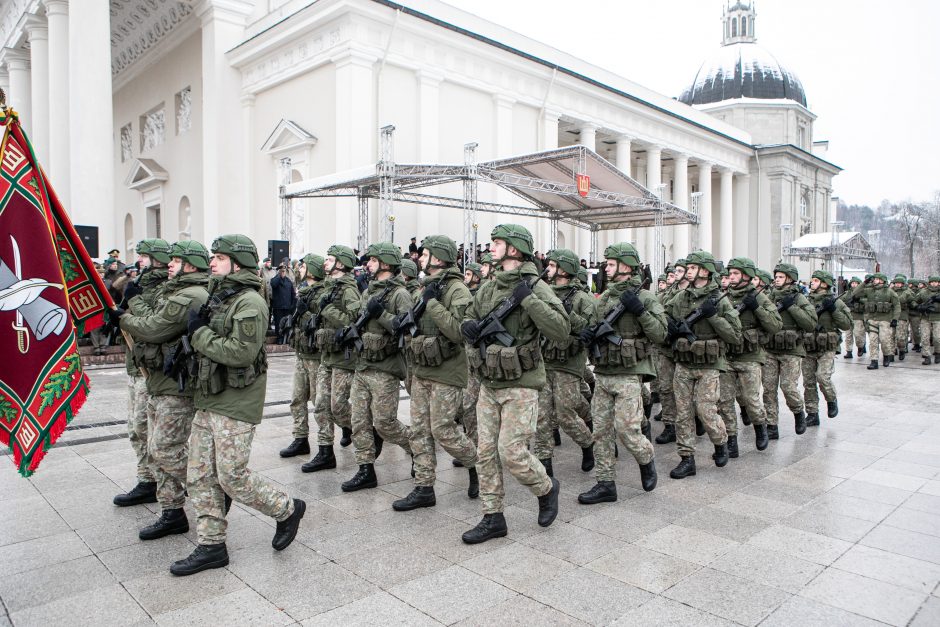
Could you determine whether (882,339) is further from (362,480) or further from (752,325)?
(362,480)

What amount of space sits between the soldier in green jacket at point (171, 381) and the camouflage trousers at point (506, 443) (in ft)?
6.72

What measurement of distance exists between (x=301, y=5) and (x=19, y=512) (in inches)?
786

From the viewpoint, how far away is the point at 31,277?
382 centimetres

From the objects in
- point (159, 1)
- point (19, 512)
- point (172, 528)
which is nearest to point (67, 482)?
point (19, 512)

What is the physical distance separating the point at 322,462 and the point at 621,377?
296cm

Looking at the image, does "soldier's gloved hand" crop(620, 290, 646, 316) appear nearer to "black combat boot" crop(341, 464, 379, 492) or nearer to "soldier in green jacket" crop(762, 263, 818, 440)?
"black combat boot" crop(341, 464, 379, 492)

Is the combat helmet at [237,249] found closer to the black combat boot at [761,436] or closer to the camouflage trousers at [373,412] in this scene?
the camouflage trousers at [373,412]

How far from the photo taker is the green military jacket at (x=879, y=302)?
14.6 m

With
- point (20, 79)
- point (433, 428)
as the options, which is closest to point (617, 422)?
point (433, 428)

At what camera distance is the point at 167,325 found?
14.0 feet

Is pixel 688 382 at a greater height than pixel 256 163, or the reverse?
pixel 256 163

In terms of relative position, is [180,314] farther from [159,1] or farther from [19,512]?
[159,1]

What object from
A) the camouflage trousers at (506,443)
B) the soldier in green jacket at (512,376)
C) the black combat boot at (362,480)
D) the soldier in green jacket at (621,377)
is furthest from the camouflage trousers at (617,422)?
the black combat boot at (362,480)

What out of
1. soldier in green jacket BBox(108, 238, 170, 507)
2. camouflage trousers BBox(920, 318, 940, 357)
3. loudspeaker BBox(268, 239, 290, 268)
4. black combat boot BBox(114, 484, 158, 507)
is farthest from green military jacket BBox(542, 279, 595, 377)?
camouflage trousers BBox(920, 318, 940, 357)
